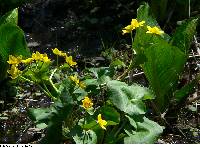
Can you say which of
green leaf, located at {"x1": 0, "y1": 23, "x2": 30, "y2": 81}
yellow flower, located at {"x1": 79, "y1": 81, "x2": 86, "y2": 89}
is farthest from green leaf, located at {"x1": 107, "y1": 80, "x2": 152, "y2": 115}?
green leaf, located at {"x1": 0, "y1": 23, "x2": 30, "y2": 81}

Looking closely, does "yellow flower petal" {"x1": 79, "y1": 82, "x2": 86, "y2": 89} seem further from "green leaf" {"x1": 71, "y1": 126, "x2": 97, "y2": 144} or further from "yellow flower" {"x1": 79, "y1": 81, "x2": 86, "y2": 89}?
"green leaf" {"x1": 71, "y1": 126, "x2": 97, "y2": 144}

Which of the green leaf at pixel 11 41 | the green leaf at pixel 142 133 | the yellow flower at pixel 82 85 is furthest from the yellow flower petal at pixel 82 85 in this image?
the green leaf at pixel 11 41

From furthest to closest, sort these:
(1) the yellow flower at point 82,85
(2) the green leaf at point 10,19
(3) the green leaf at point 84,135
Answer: (2) the green leaf at point 10,19 < (1) the yellow flower at point 82,85 < (3) the green leaf at point 84,135

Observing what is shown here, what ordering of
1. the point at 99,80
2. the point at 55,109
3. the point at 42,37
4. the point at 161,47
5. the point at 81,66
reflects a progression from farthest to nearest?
the point at 42,37, the point at 81,66, the point at 161,47, the point at 99,80, the point at 55,109

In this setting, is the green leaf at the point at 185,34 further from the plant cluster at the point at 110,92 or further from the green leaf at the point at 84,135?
the green leaf at the point at 84,135

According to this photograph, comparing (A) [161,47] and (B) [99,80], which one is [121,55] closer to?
(A) [161,47]

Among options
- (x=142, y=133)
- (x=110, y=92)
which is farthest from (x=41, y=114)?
(x=142, y=133)

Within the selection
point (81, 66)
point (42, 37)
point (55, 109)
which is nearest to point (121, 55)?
point (81, 66)
